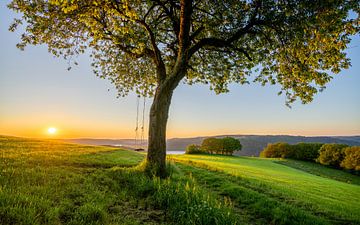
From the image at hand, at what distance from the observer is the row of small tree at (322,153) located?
72.1 metres

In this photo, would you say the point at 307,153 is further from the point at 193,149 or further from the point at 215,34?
the point at 215,34

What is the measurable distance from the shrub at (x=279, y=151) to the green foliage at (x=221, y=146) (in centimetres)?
1878

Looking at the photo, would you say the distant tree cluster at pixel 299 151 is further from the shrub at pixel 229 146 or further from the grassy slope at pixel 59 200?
the grassy slope at pixel 59 200

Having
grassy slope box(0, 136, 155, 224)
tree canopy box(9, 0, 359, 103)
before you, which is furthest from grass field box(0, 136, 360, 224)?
tree canopy box(9, 0, 359, 103)

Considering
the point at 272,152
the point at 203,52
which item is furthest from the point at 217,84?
the point at 272,152

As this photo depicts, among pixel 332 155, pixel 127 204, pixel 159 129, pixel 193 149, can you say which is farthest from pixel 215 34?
pixel 332 155

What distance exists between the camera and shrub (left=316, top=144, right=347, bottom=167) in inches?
3100

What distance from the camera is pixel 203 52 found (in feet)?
63.7

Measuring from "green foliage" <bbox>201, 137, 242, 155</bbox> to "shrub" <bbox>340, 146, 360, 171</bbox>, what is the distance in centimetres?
3035

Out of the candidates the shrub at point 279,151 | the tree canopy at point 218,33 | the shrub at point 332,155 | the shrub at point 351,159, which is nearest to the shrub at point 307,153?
the shrub at point 279,151

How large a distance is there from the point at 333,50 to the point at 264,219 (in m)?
9.74

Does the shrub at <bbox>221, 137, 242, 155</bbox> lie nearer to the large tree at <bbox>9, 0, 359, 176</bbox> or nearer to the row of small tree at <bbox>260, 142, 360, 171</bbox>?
the row of small tree at <bbox>260, 142, 360, 171</bbox>

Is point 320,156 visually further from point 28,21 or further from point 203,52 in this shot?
point 28,21

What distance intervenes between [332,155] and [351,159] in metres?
7.84
